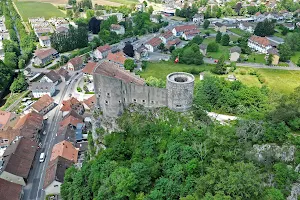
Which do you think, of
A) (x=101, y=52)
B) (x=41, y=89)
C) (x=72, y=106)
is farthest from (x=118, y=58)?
(x=72, y=106)

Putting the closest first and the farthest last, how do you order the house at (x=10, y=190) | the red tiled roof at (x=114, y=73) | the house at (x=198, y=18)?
1. the red tiled roof at (x=114, y=73)
2. the house at (x=10, y=190)
3. the house at (x=198, y=18)

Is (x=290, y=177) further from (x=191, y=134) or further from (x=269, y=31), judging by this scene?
(x=269, y=31)

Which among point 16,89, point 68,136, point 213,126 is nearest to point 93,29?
point 16,89

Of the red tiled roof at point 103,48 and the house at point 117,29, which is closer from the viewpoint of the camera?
the red tiled roof at point 103,48

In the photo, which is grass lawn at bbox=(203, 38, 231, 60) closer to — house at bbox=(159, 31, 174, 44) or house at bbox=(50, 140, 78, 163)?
house at bbox=(159, 31, 174, 44)

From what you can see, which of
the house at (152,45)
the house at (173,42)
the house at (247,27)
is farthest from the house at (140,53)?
the house at (247,27)

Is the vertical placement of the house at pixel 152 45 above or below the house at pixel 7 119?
above

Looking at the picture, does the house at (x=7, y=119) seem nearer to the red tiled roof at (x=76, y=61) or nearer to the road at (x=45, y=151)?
the road at (x=45, y=151)
